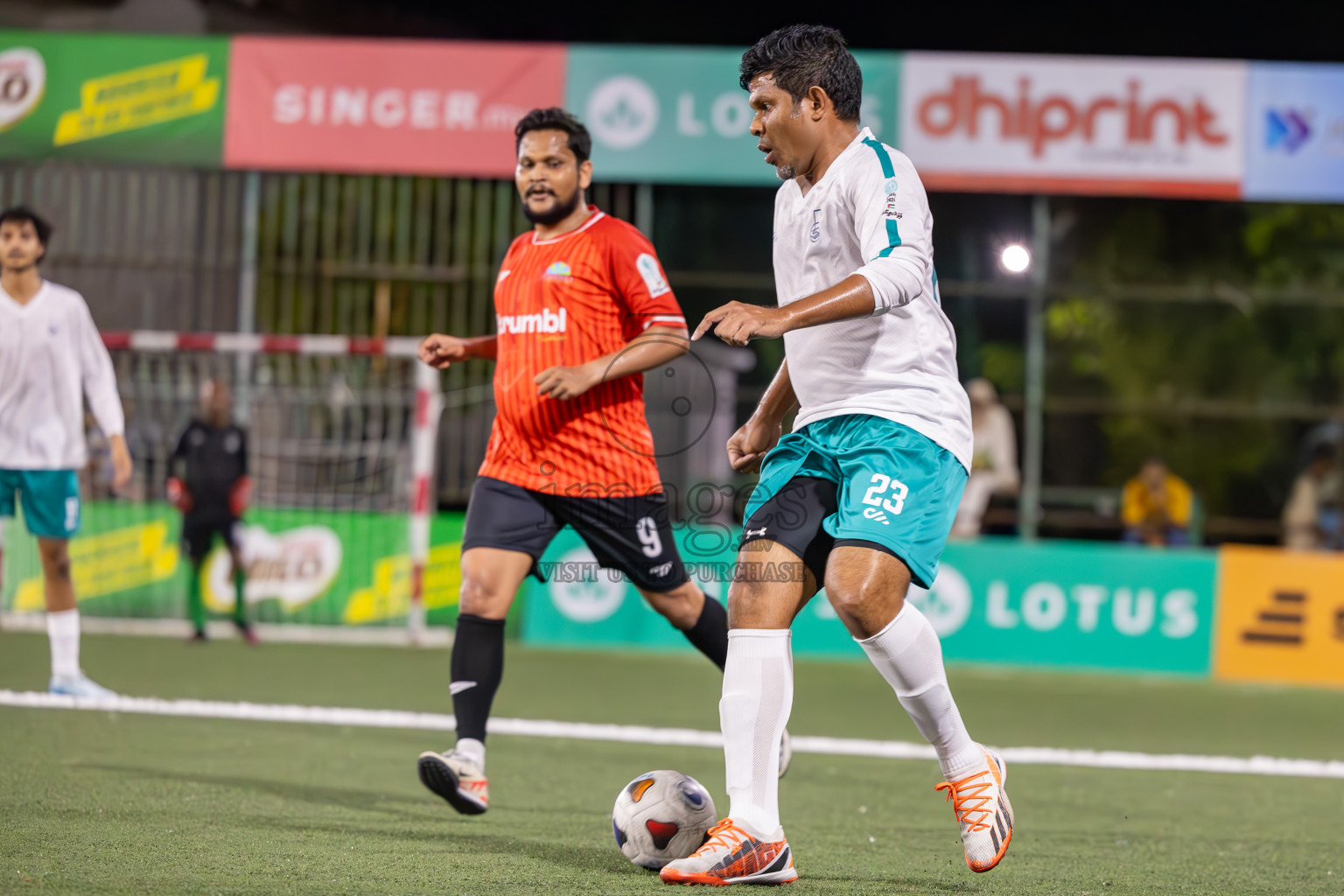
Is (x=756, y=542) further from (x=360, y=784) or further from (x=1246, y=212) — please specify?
(x=1246, y=212)

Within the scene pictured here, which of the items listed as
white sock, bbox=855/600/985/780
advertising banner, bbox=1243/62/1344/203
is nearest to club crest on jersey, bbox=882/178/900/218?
white sock, bbox=855/600/985/780

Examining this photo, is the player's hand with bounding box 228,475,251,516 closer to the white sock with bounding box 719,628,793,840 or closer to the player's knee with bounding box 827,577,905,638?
the white sock with bounding box 719,628,793,840

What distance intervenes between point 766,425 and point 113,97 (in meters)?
10.6

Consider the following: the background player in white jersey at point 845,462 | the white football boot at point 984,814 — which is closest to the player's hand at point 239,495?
the background player in white jersey at point 845,462

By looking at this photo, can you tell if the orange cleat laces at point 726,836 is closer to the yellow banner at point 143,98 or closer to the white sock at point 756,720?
the white sock at point 756,720

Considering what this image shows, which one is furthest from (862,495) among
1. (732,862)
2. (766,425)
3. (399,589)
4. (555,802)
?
(399,589)

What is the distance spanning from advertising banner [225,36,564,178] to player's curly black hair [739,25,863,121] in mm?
9242

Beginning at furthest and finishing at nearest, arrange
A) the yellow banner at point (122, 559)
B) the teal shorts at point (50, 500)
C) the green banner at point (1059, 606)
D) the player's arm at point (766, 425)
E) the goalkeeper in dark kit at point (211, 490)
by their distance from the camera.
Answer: the yellow banner at point (122, 559) → the goalkeeper in dark kit at point (211, 490) → the green banner at point (1059, 606) → the teal shorts at point (50, 500) → the player's arm at point (766, 425)

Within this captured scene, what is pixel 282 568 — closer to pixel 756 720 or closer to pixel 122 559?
pixel 122 559

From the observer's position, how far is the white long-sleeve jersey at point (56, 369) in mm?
7270

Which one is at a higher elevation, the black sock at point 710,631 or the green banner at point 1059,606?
the black sock at point 710,631

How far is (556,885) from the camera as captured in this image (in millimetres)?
3715

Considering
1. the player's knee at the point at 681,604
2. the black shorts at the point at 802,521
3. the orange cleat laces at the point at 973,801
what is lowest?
the orange cleat laces at the point at 973,801

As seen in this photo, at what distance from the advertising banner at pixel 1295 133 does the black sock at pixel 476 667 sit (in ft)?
32.6
